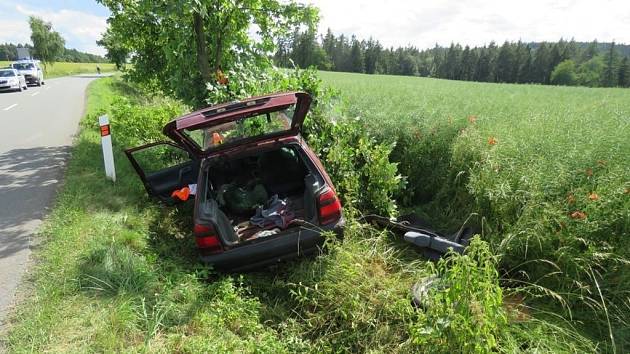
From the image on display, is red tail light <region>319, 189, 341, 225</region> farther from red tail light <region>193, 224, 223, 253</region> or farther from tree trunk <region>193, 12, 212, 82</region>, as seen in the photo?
tree trunk <region>193, 12, 212, 82</region>

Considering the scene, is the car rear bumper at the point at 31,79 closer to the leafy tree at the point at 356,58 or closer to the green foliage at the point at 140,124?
the green foliage at the point at 140,124

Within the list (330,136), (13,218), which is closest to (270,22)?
(330,136)

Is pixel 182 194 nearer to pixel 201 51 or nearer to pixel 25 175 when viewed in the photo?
pixel 25 175

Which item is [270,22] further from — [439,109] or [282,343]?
[282,343]

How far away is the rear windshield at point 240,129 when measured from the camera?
415 cm

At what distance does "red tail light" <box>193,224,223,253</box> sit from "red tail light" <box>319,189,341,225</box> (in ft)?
3.32

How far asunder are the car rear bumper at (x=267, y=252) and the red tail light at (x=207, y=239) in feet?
0.23

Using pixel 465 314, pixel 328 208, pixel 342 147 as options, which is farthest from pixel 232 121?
pixel 465 314

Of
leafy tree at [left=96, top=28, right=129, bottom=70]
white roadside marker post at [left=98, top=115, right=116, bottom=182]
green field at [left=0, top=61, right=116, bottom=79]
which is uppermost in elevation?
green field at [left=0, top=61, right=116, bottom=79]

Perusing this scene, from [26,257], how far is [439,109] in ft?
21.8

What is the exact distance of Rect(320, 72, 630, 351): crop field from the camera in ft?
10.1

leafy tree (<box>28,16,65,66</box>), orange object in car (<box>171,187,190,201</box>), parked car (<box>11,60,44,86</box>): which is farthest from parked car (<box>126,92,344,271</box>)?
leafy tree (<box>28,16,65,66</box>)

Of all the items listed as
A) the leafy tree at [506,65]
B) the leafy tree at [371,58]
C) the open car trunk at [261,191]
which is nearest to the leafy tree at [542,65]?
the leafy tree at [506,65]

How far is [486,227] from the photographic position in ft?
13.1
